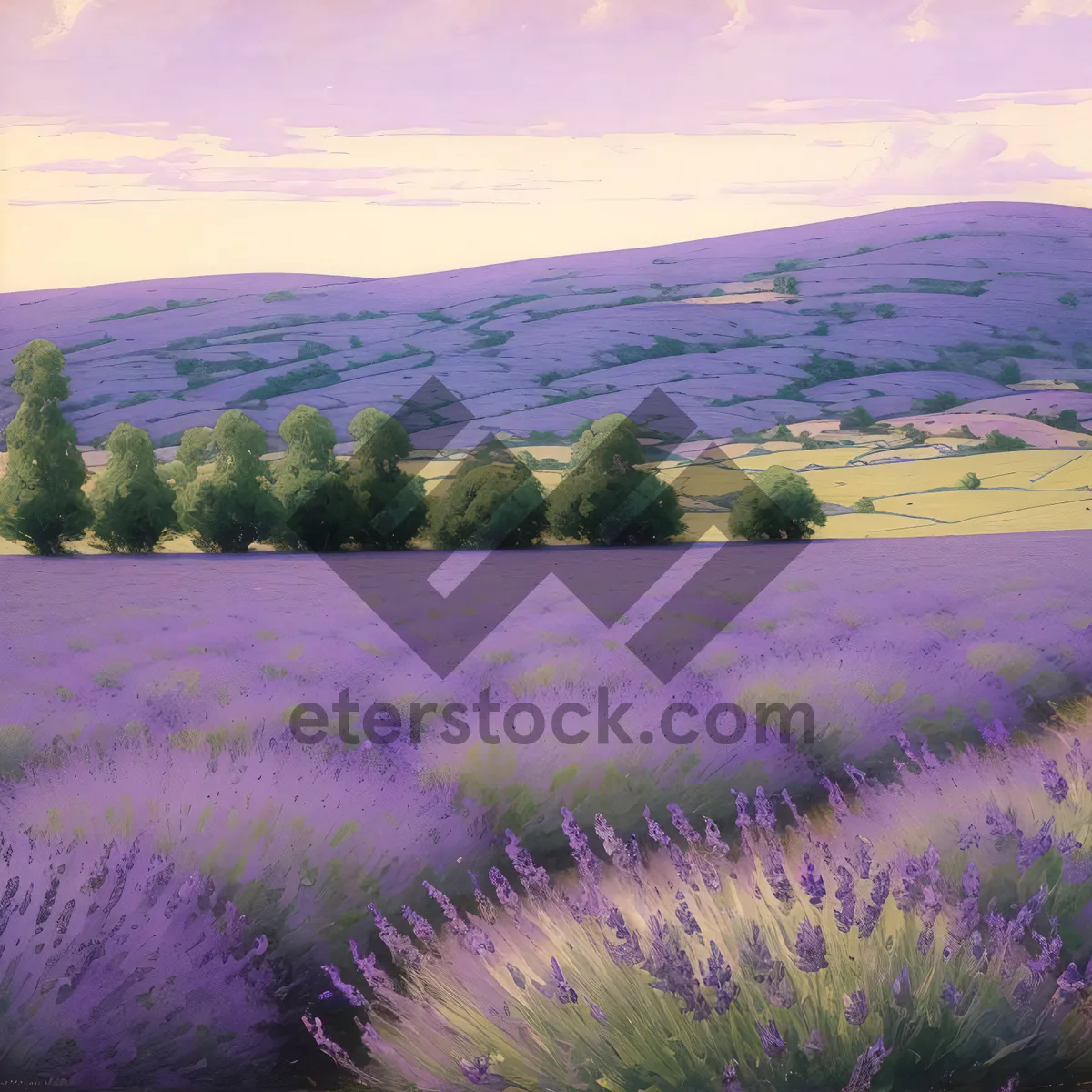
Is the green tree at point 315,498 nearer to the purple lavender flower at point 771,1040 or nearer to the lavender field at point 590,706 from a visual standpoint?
the lavender field at point 590,706

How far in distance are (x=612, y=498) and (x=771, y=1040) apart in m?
1.59

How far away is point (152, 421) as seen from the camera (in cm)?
337

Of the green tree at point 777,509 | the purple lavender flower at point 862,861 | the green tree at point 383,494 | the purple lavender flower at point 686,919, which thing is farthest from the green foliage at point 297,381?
the purple lavender flower at point 862,861

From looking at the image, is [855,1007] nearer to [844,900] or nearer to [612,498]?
[844,900]

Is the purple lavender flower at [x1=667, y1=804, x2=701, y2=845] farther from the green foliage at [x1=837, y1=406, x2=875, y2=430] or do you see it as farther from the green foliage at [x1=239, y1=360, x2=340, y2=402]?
the green foliage at [x1=239, y1=360, x2=340, y2=402]

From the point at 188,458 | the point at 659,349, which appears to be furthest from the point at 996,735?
the point at 188,458

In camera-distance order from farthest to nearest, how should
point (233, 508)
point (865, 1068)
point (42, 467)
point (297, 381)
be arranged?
1. point (297, 381)
2. point (233, 508)
3. point (42, 467)
4. point (865, 1068)

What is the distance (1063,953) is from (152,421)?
301 cm

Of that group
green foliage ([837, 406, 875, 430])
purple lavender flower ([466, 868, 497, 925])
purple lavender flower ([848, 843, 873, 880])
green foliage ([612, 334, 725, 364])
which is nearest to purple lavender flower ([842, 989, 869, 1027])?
purple lavender flower ([848, 843, 873, 880])

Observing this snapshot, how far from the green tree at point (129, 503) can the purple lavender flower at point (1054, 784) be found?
2551 mm

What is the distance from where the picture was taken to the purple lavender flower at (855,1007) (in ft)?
7.36

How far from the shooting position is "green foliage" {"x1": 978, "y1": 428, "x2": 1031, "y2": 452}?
3.34 m

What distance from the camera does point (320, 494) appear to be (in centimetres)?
330

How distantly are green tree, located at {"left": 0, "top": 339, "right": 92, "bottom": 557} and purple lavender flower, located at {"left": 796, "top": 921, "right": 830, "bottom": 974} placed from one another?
2324mm
